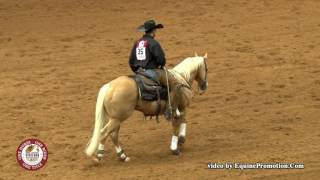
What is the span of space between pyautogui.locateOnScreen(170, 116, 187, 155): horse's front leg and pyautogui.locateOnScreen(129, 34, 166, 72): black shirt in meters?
1.10

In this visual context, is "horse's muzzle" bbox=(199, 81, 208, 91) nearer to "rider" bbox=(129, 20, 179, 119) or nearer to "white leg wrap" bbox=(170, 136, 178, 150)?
"rider" bbox=(129, 20, 179, 119)

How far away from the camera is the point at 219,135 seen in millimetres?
13297

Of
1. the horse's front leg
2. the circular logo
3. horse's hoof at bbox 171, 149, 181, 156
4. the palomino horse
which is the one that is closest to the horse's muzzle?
the horse's front leg

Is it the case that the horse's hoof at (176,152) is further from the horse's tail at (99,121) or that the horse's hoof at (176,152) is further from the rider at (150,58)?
the horse's tail at (99,121)

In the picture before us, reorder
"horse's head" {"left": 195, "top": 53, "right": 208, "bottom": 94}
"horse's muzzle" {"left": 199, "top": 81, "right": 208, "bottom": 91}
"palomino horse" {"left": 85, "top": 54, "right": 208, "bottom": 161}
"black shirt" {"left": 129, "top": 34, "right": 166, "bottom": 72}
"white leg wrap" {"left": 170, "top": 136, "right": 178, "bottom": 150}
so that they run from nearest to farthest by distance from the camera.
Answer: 1. "palomino horse" {"left": 85, "top": 54, "right": 208, "bottom": 161}
2. "black shirt" {"left": 129, "top": 34, "right": 166, "bottom": 72}
3. "white leg wrap" {"left": 170, "top": 136, "right": 178, "bottom": 150}
4. "horse's head" {"left": 195, "top": 53, "right": 208, "bottom": 94}
5. "horse's muzzle" {"left": 199, "top": 81, "right": 208, "bottom": 91}

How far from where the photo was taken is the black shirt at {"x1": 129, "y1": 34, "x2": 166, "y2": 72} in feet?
38.7

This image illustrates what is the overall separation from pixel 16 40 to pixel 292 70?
25.9ft

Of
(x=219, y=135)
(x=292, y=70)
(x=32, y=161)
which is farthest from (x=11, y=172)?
(x=292, y=70)

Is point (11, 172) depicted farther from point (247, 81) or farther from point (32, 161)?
point (247, 81)

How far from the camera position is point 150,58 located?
11.9 meters

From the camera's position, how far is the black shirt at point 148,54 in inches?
464

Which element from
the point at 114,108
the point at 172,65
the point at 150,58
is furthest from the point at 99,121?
the point at 172,65

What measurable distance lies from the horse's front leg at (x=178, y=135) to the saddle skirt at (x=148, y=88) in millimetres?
729

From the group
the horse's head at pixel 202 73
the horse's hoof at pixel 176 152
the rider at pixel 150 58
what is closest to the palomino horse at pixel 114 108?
the rider at pixel 150 58
